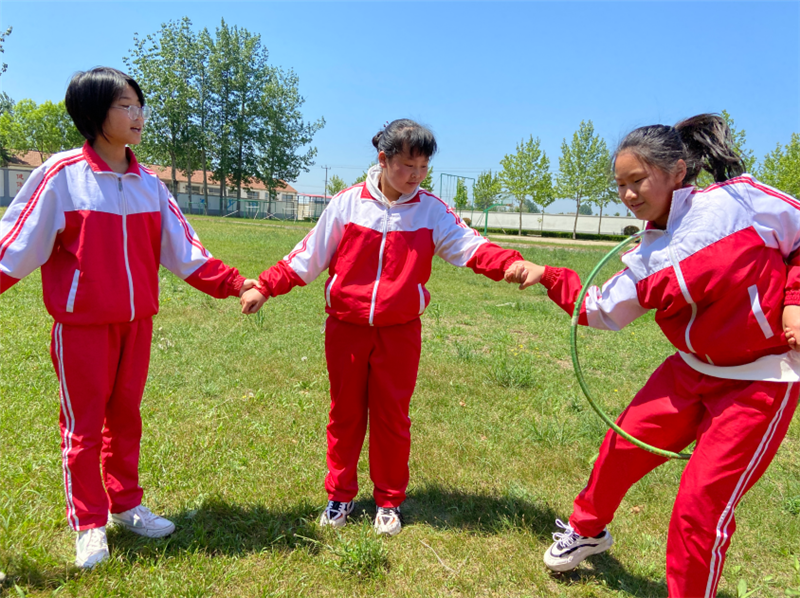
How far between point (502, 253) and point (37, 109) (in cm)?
7216

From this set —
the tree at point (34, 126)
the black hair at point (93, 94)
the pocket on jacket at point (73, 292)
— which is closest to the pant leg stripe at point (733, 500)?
the pocket on jacket at point (73, 292)

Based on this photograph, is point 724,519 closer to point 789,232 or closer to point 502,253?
point 789,232

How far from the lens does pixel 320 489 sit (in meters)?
3.48

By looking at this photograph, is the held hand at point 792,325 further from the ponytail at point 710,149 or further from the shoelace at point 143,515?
the shoelace at point 143,515

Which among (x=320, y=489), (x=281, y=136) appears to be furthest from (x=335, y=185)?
(x=320, y=489)

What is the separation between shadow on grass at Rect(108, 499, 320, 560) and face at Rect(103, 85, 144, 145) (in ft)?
6.24

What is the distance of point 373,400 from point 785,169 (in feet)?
115

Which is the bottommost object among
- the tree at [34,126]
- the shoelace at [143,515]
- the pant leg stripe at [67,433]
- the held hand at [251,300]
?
A: the shoelace at [143,515]

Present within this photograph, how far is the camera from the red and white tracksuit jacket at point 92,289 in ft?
8.34

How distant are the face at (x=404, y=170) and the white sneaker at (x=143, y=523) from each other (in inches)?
80.8

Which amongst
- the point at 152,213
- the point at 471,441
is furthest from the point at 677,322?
the point at 152,213

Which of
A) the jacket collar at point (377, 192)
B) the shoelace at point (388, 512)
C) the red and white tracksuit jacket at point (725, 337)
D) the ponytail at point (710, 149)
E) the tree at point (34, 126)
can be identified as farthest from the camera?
the tree at point (34, 126)

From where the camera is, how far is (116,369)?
2756 mm

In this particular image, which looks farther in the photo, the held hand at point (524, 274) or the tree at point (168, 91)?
the tree at point (168, 91)
